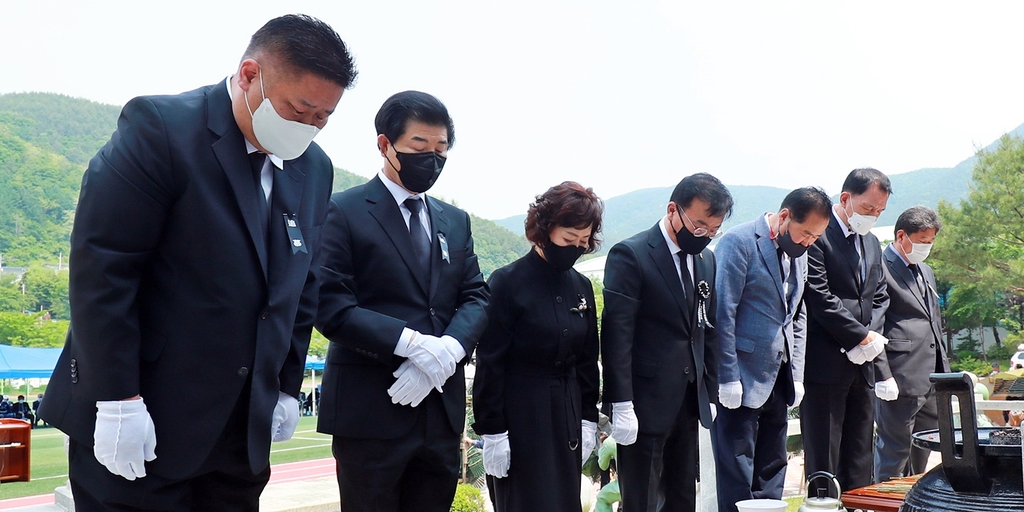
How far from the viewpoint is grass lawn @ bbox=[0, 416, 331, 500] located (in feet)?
59.3

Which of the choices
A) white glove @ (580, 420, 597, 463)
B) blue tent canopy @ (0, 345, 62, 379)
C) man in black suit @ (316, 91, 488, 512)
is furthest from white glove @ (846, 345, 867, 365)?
blue tent canopy @ (0, 345, 62, 379)

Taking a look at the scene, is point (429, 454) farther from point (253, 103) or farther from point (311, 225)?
point (253, 103)

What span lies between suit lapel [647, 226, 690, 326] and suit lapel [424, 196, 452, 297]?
118 centimetres

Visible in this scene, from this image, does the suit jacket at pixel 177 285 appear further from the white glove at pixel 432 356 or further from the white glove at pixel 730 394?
the white glove at pixel 730 394

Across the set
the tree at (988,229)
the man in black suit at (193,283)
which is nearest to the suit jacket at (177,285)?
the man in black suit at (193,283)

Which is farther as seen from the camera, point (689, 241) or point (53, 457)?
point (53, 457)

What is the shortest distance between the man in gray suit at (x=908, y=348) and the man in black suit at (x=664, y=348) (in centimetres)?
189

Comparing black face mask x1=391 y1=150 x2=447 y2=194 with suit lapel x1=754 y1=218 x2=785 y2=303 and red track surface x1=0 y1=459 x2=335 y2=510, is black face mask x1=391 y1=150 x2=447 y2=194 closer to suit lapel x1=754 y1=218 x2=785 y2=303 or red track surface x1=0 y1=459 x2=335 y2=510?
suit lapel x1=754 y1=218 x2=785 y2=303

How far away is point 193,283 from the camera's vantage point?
2.00 meters

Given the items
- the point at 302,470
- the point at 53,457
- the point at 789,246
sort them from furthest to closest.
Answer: the point at 53,457
the point at 302,470
the point at 789,246

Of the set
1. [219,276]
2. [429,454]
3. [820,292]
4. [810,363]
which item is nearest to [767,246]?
[820,292]

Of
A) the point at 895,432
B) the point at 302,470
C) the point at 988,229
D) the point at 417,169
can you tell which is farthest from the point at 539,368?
the point at 988,229

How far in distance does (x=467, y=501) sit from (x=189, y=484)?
4677 millimetres

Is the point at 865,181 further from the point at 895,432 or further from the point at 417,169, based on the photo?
the point at 417,169
